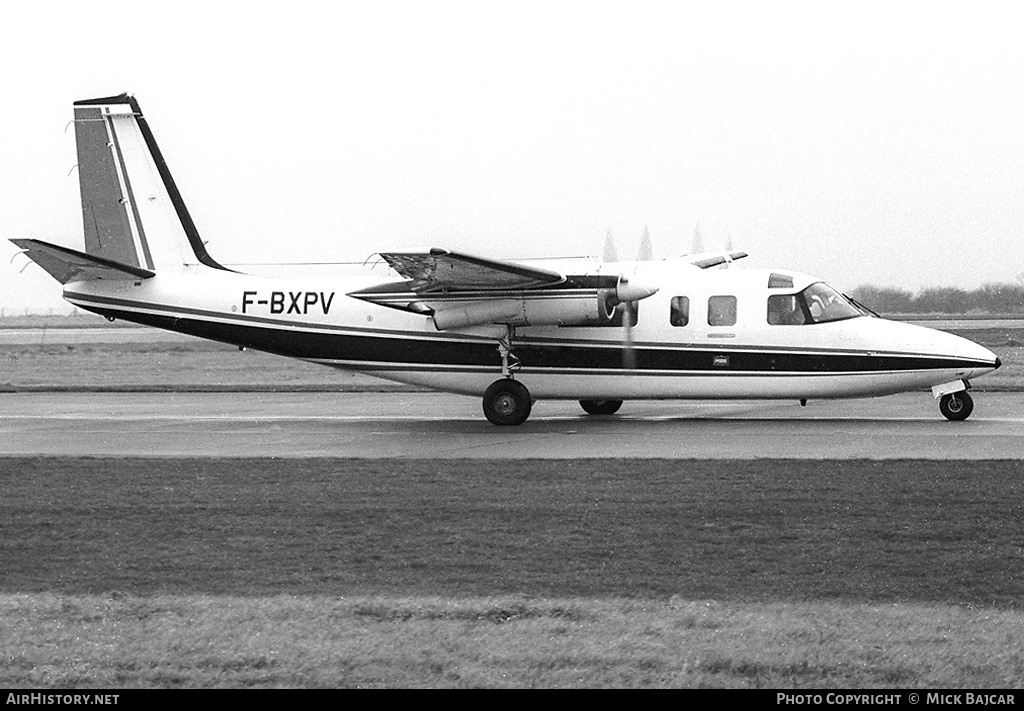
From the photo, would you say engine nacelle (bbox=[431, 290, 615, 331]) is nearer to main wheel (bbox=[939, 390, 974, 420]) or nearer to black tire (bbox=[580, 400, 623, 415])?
black tire (bbox=[580, 400, 623, 415])

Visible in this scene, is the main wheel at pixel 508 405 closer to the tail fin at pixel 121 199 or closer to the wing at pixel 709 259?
the wing at pixel 709 259

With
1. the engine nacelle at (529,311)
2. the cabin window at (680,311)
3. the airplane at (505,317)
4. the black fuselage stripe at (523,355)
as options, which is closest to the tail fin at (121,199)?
the airplane at (505,317)

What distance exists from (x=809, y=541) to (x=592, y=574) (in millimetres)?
2062

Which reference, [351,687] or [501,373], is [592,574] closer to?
[351,687]

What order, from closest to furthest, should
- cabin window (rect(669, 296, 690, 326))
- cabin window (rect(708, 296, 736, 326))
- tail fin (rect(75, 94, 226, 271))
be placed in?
1. cabin window (rect(708, 296, 736, 326))
2. cabin window (rect(669, 296, 690, 326))
3. tail fin (rect(75, 94, 226, 271))

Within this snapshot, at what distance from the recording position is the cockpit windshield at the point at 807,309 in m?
20.8

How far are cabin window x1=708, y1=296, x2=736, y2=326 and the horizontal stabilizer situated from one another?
10228 mm

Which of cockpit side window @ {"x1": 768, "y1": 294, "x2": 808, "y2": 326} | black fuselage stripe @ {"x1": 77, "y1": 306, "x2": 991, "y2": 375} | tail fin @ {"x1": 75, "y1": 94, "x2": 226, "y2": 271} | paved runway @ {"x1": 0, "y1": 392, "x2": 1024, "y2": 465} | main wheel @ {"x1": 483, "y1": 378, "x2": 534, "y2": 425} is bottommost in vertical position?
paved runway @ {"x1": 0, "y1": 392, "x2": 1024, "y2": 465}

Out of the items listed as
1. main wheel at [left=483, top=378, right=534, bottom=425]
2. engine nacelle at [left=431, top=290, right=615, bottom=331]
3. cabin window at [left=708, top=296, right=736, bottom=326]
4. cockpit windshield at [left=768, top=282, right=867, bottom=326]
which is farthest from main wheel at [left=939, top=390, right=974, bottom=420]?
main wheel at [left=483, top=378, right=534, bottom=425]

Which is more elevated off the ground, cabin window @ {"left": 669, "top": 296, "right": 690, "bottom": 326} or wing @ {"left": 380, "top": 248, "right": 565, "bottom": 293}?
wing @ {"left": 380, "top": 248, "right": 565, "bottom": 293}

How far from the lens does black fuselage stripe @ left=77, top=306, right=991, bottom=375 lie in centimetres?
2048

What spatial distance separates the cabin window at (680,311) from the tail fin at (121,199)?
29.7 ft

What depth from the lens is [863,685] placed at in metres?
6.03
